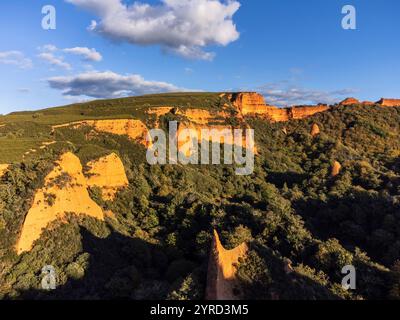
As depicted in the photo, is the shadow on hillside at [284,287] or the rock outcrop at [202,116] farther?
the rock outcrop at [202,116]

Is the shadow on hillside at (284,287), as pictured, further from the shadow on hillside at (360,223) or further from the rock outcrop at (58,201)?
the rock outcrop at (58,201)

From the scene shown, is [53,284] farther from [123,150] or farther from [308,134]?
[308,134]

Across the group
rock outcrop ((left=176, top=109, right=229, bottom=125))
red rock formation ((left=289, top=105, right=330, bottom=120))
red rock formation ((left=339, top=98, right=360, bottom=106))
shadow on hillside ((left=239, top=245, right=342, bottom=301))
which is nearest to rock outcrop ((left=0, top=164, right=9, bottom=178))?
shadow on hillside ((left=239, top=245, right=342, bottom=301))

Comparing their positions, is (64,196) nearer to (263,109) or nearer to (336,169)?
(336,169)

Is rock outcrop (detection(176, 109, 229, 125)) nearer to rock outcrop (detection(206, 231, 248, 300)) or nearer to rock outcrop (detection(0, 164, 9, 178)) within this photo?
rock outcrop (detection(0, 164, 9, 178))

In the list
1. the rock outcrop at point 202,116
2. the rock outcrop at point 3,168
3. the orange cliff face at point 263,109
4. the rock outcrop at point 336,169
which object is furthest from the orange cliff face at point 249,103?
the rock outcrop at point 3,168
